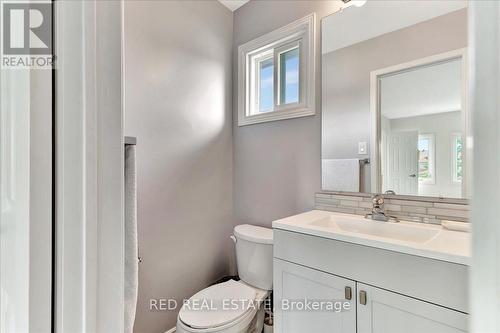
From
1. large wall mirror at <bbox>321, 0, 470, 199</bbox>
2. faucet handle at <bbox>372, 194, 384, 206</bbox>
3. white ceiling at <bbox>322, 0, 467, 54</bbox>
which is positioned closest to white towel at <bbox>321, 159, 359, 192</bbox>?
large wall mirror at <bbox>321, 0, 470, 199</bbox>

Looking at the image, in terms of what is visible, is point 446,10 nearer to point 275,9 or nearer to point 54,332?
point 275,9

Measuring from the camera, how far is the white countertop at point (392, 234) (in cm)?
87

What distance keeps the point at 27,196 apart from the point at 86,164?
86 millimetres

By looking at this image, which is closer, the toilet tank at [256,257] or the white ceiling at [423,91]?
the white ceiling at [423,91]

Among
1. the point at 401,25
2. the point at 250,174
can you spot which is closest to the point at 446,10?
the point at 401,25

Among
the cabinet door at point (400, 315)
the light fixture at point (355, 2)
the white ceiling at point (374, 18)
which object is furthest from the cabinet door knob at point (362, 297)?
the light fixture at point (355, 2)

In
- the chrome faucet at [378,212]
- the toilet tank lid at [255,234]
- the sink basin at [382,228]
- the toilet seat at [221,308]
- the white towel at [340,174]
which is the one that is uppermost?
the white towel at [340,174]

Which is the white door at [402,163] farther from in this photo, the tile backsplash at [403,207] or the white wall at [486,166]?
the white wall at [486,166]

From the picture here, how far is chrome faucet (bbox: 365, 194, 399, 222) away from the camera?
132 centimetres

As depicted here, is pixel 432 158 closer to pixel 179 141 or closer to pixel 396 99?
pixel 396 99

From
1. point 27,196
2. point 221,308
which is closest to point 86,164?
point 27,196

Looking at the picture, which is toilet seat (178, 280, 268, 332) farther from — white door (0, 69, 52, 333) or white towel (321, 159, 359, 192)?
white door (0, 69, 52, 333)

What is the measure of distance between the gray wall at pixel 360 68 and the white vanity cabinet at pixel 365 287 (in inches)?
21.8

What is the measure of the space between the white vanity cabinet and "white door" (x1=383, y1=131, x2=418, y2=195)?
526 millimetres
